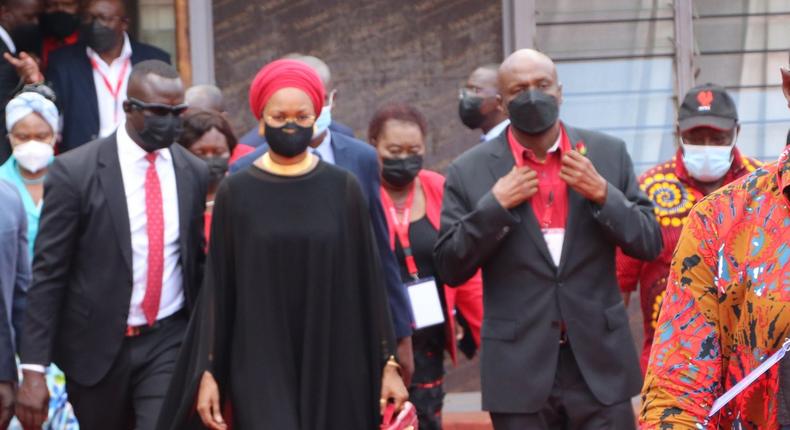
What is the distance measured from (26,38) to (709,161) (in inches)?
170

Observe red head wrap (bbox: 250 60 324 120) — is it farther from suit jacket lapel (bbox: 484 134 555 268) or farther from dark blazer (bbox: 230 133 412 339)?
suit jacket lapel (bbox: 484 134 555 268)

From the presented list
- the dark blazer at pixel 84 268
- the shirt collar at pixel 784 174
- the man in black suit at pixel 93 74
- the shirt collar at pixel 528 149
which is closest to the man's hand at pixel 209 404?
the dark blazer at pixel 84 268

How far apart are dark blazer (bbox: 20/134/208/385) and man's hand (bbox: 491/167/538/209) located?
4.30ft

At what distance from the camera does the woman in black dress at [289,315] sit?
246 inches

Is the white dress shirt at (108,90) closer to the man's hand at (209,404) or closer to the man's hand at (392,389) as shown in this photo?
the man's hand at (209,404)

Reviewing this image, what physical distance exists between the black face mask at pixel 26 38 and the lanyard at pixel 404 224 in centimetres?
266

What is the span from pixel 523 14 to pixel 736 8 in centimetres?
152

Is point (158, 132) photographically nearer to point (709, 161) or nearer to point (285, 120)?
point (285, 120)

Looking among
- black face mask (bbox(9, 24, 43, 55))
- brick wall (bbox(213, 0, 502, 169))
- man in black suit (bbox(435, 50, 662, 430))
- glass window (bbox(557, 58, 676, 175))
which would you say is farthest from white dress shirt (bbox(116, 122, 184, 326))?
glass window (bbox(557, 58, 676, 175))

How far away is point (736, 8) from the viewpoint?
11531 mm

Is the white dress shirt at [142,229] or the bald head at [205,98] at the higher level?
the bald head at [205,98]

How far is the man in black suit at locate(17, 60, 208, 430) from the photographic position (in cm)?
668

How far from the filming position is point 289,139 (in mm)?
6402

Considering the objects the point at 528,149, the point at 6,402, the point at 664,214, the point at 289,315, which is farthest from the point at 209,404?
the point at 664,214
